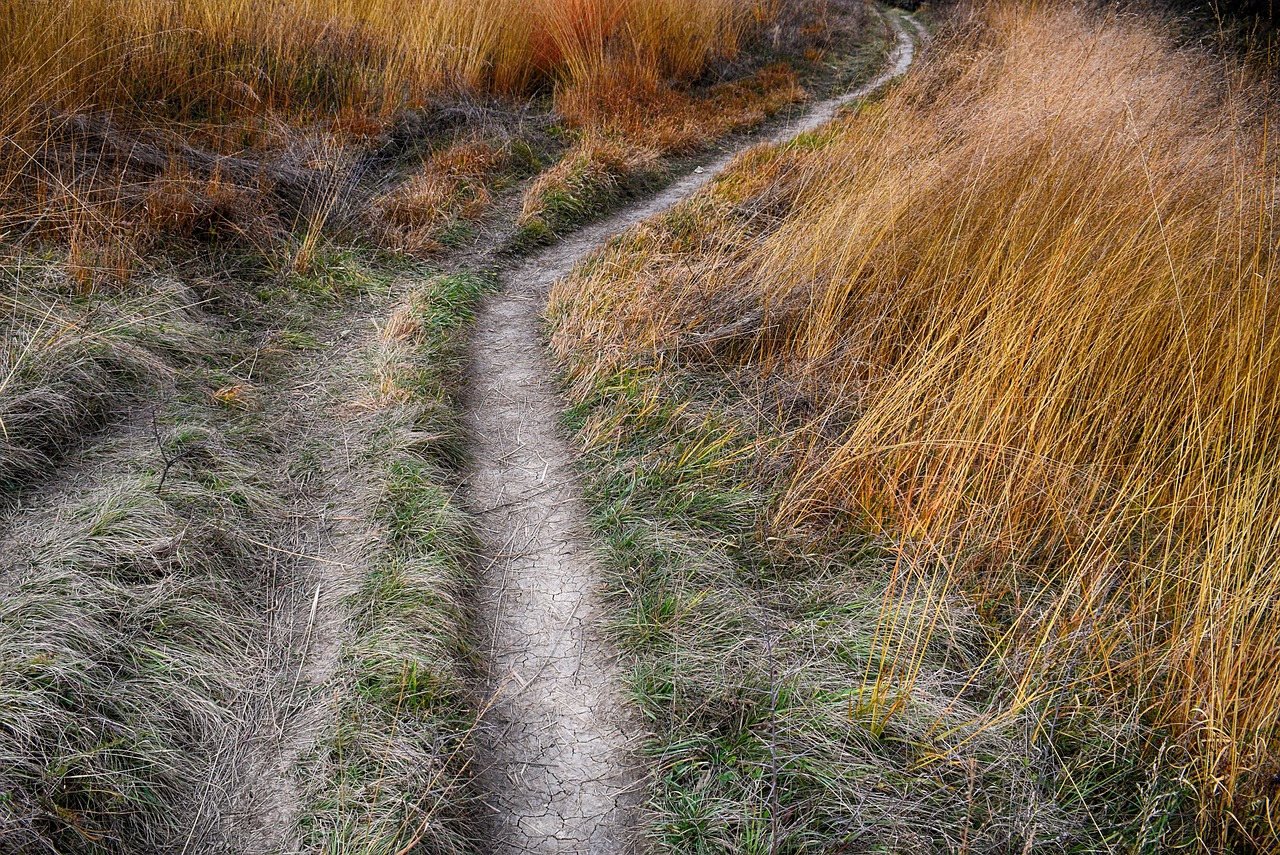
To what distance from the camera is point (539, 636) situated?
10.3 ft

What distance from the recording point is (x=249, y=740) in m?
2.57

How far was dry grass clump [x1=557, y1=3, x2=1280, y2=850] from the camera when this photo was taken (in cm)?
256

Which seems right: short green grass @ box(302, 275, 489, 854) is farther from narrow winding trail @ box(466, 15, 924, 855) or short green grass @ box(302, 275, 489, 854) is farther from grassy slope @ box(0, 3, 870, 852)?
narrow winding trail @ box(466, 15, 924, 855)

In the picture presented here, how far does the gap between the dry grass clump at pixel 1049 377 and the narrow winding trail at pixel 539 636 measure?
1.81 ft

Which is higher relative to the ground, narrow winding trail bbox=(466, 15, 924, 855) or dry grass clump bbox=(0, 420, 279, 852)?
dry grass clump bbox=(0, 420, 279, 852)

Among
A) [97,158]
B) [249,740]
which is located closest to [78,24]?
[97,158]

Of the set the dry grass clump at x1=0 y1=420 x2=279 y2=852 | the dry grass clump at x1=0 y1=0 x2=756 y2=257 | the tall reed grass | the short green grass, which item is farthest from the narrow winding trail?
the tall reed grass

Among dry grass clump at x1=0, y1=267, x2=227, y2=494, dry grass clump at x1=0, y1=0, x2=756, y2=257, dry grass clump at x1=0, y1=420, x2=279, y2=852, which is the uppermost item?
dry grass clump at x1=0, y1=0, x2=756, y2=257

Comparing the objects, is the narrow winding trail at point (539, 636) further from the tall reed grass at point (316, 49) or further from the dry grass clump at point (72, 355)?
the tall reed grass at point (316, 49)

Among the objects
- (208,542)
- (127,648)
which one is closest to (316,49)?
(208,542)

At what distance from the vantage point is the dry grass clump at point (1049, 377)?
2.56m

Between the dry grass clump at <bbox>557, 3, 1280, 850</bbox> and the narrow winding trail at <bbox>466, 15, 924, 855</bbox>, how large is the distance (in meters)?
0.55

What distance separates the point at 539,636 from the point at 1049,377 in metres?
2.48

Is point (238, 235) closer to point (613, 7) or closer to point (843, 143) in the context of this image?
point (843, 143)
